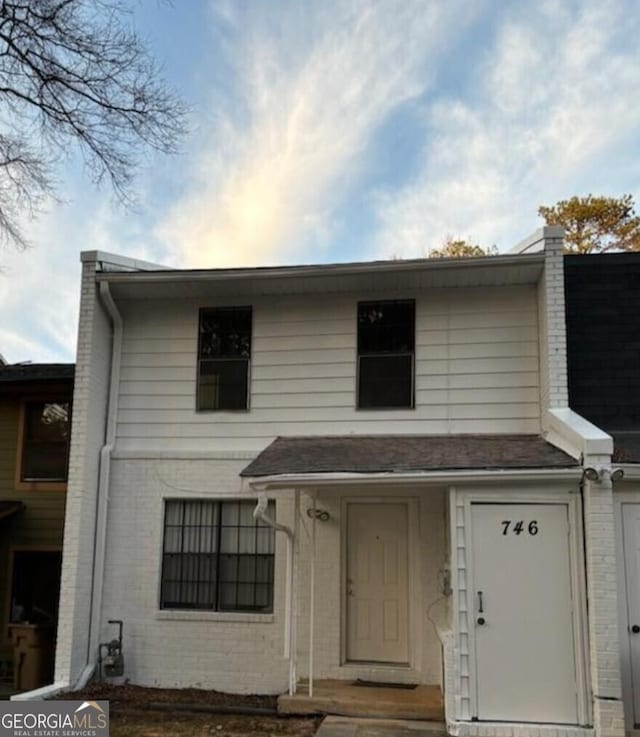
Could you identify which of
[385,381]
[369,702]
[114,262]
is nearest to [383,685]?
[369,702]

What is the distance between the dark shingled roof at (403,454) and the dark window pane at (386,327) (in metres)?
1.13

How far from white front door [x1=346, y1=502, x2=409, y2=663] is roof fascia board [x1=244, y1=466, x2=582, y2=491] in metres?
Answer: 1.55

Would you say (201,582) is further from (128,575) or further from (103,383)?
(103,383)

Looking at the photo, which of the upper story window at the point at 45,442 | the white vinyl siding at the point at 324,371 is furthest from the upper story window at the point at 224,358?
the upper story window at the point at 45,442

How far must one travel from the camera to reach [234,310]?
8773mm

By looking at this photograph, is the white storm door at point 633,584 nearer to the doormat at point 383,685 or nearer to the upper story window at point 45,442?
the doormat at point 383,685

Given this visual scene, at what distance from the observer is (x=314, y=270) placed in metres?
8.09

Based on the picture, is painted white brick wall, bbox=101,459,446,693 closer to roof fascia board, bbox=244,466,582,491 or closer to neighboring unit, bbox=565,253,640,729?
roof fascia board, bbox=244,466,582,491

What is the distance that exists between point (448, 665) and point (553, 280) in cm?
431

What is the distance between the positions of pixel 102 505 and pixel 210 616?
194 cm

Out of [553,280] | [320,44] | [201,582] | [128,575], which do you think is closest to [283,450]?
[201,582]

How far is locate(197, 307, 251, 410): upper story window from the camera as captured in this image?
8578 millimetres

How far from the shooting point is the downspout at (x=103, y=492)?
8016 millimetres

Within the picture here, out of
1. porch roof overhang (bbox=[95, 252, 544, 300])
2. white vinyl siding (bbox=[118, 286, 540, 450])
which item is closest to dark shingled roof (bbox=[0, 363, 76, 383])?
white vinyl siding (bbox=[118, 286, 540, 450])
